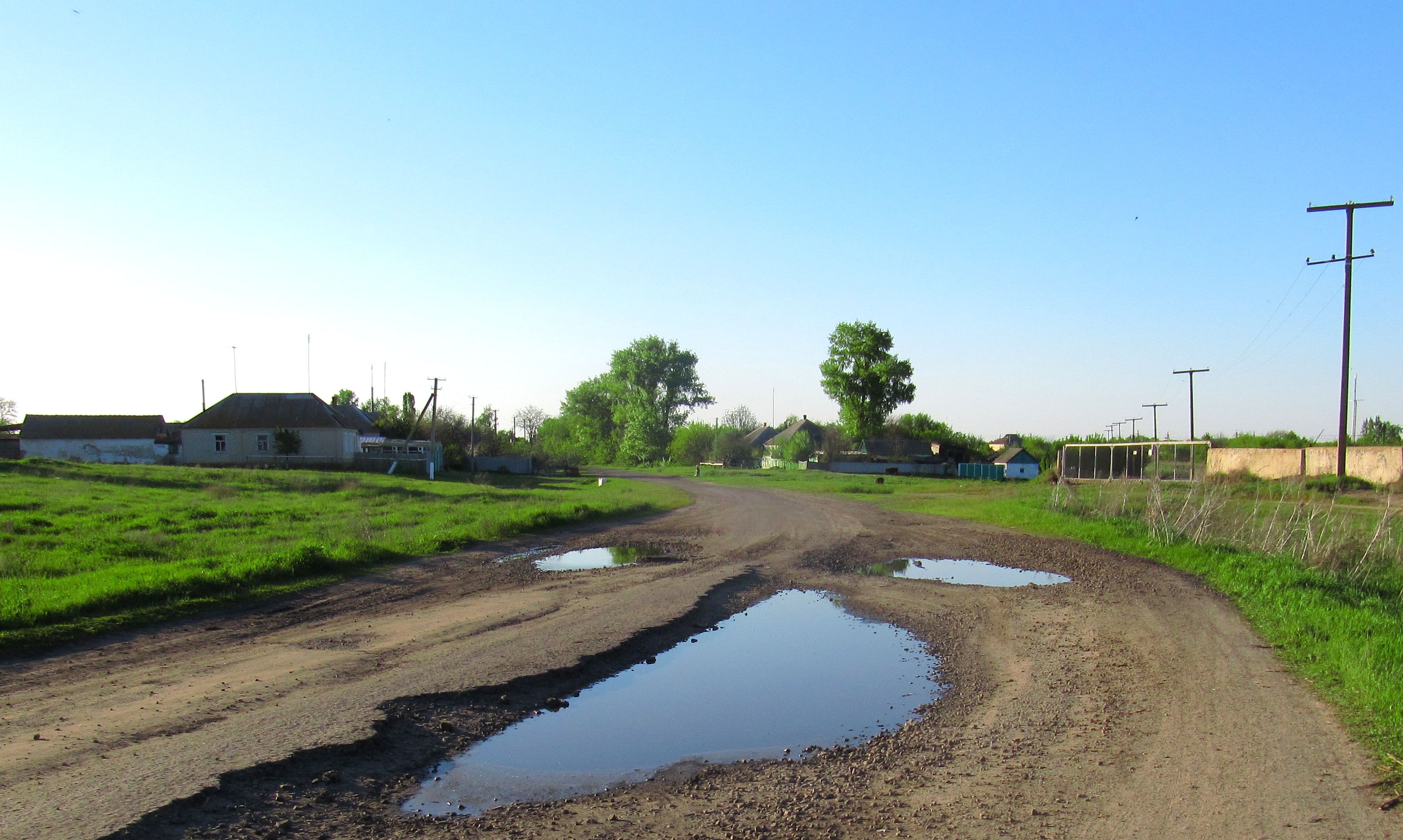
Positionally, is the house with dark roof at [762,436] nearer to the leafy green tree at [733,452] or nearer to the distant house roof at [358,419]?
the leafy green tree at [733,452]

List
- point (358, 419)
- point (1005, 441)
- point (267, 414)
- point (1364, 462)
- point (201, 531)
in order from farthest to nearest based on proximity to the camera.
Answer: point (1005, 441) < point (358, 419) < point (267, 414) < point (1364, 462) < point (201, 531)

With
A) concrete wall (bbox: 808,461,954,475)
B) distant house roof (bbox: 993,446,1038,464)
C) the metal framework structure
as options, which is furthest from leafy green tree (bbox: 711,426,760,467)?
the metal framework structure

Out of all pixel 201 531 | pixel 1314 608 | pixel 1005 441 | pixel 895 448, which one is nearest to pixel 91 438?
pixel 201 531

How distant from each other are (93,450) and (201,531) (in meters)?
51.1

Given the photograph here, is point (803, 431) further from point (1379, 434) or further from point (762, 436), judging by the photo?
point (1379, 434)

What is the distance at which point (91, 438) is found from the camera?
5947cm

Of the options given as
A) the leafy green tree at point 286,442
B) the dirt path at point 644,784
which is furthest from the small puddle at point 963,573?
the leafy green tree at point 286,442

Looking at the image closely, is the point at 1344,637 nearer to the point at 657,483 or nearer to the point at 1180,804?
the point at 1180,804

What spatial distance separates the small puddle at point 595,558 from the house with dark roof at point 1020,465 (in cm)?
5910

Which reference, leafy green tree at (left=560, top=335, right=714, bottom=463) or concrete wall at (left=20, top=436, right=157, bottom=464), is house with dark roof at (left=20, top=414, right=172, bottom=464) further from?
leafy green tree at (left=560, top=335, right=714, bottom=463)

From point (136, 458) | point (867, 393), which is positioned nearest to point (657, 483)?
point (867, 393)

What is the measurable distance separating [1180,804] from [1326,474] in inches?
1399

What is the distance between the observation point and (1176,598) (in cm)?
1243

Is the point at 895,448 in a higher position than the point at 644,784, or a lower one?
higher
